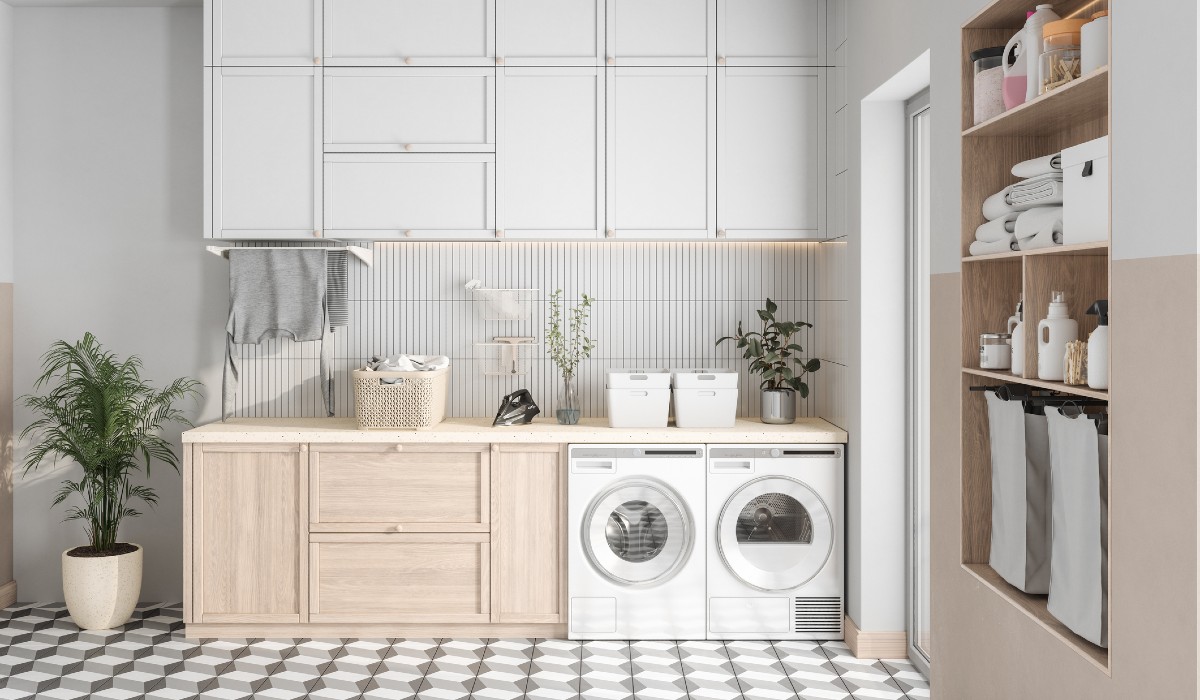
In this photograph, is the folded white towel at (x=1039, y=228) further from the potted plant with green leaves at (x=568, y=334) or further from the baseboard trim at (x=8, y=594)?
the baseboard trim at (x=8, y=594)

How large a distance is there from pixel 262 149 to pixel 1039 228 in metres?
2.85

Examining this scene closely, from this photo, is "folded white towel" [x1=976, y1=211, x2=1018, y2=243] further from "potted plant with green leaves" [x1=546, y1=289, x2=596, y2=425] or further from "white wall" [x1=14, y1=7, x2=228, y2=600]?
"white wall" [x1=14, y1=7, x2=228, y2=600]

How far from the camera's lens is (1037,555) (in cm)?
200

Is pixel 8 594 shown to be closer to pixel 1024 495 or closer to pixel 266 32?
pixel 266 32

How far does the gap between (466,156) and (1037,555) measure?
2.48 metres

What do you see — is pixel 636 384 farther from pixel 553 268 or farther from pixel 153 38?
pixel 153 38

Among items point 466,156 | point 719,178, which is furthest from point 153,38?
point 719,178

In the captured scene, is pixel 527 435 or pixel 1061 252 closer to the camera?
pixel 1061 252

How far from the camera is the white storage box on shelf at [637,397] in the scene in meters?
3.54

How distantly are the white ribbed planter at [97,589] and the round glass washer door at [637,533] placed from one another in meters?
1.86

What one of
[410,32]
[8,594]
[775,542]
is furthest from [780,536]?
[8,594]

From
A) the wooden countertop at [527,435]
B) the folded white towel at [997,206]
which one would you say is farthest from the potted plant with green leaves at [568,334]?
the folded white towel at [997,206]

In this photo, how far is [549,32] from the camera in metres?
3.55

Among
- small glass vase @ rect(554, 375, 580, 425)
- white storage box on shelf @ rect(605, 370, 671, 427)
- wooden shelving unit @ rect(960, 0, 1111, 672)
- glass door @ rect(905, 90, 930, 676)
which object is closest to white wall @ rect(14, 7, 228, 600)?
small glass vase @ rect(554, 375, 580, 425)
